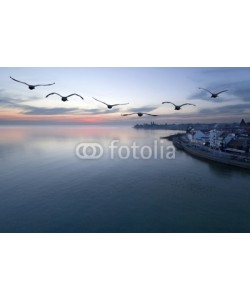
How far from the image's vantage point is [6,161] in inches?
419

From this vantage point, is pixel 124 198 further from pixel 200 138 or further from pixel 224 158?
pixel 200 138

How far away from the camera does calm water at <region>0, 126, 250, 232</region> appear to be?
14.8 feet

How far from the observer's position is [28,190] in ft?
21.6

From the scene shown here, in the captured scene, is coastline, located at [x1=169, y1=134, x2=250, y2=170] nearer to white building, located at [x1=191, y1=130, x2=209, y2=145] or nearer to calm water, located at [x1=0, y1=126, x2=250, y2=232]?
calm water, located at [x1=0, y1=126, x2=250, y2=232]

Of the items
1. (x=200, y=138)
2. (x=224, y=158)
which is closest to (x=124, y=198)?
(x=224, y=158)

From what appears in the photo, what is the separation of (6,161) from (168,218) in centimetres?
911

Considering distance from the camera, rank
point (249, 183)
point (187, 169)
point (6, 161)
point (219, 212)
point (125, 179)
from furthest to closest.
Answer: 1. point (6, 161)
2. point (187, 169)
3. point (125, 179)
4. point (249, 183)
5. point (219, 212)

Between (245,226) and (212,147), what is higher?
(212,147)

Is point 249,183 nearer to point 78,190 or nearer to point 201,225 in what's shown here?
point 201,225

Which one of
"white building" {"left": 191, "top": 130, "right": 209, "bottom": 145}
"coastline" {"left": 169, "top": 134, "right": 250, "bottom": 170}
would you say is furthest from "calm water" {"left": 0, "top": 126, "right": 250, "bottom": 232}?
"white building" {"left": 191, "top": 130, "right": 209, "bottom": 145}

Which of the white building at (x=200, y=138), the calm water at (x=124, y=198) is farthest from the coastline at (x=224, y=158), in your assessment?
the white building at (x=200, y=138)

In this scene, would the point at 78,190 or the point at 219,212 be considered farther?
the point at 78,190

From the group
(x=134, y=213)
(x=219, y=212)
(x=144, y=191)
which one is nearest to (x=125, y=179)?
(x=144, y=191)

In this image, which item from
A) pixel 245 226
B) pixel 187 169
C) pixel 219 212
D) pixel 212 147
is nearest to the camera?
pixel 245 226
